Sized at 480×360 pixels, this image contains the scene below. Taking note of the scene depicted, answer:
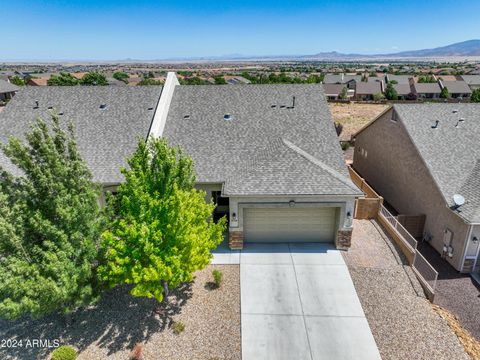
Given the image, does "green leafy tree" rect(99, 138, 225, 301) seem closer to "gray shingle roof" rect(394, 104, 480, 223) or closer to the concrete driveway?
the concrete driveway

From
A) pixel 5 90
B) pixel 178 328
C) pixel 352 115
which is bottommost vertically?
pixel 178 328

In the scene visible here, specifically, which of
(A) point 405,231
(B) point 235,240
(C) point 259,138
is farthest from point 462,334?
(C) point 259,138

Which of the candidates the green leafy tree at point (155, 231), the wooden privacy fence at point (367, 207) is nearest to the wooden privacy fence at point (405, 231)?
the wooden privacy fence at point (367, 207)

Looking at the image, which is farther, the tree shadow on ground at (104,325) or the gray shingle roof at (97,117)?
the gray shingle roof at (97,117)

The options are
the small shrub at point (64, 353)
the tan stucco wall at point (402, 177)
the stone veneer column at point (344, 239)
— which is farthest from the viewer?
the tan stucco wall at point (402, 177)

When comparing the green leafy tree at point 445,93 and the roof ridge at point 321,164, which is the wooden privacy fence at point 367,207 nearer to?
the roof ridge at point 321,164

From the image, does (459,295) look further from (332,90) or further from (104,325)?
(332,90)

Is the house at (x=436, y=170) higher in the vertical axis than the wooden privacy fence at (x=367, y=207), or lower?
higher
